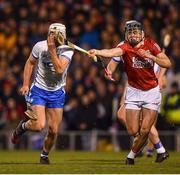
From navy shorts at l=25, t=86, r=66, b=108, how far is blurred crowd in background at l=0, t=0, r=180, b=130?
6530 millimetres

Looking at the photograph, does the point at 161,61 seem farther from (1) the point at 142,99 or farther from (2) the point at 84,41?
(2) the point at 84,41

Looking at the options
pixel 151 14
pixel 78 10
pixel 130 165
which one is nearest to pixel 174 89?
pixel 151 14

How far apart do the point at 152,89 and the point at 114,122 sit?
7556mm

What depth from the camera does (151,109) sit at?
1417cm

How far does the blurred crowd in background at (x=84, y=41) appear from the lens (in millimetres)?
22031

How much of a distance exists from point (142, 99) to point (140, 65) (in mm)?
554

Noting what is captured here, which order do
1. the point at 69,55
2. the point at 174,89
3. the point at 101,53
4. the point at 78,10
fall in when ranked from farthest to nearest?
the point at 78,10
the point at 174,89
the point at 69,55
the point at 101,53

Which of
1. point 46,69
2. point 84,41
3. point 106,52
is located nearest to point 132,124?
point 106,52

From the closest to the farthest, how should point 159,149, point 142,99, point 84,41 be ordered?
point 142,99 → point 159,149 → point 84,41

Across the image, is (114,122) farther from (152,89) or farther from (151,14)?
(152,89)

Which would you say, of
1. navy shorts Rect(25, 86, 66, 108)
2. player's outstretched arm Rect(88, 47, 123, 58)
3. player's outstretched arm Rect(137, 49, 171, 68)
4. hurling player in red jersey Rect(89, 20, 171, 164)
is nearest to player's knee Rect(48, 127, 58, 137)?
navy shorts Rect(25, 86, 66, 108)

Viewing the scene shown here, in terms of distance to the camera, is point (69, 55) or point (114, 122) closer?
point (69, 55)

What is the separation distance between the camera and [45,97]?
1442cm

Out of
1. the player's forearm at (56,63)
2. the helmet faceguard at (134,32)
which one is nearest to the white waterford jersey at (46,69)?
the player's forearm at (56,63)
